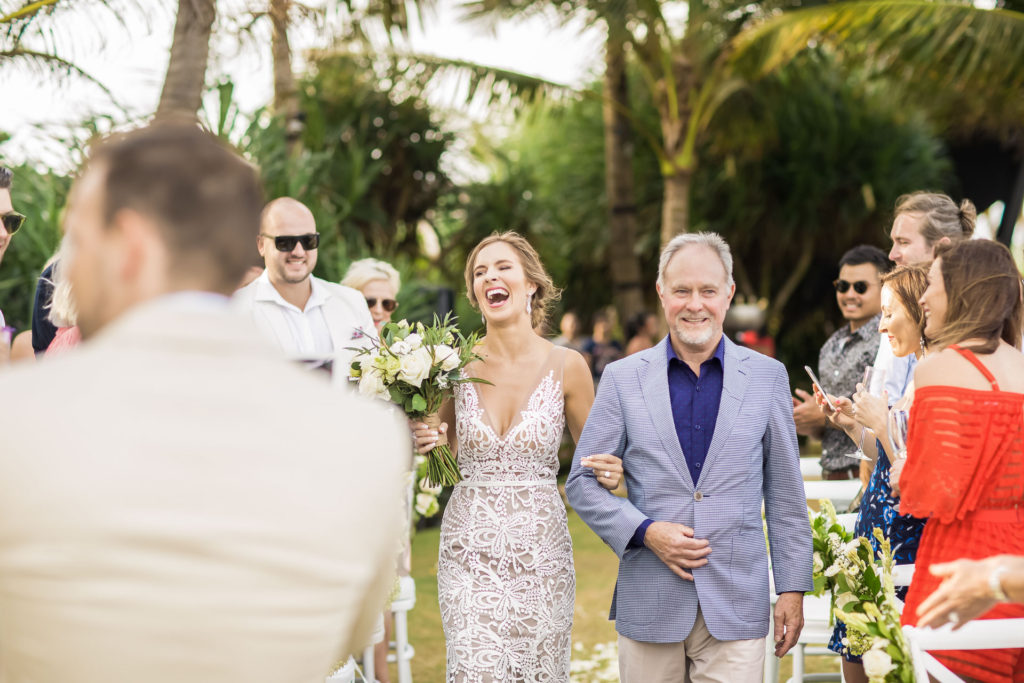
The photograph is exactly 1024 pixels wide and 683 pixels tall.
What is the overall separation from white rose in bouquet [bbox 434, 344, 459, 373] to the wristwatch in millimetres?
2151

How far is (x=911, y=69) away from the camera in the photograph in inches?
523

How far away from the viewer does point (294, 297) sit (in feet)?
16.5

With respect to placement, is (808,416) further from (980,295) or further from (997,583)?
(997,583)

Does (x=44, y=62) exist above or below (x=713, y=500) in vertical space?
above

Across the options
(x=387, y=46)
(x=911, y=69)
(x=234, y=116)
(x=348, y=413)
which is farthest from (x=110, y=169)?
(x=911, y=69)

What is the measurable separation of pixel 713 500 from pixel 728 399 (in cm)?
35

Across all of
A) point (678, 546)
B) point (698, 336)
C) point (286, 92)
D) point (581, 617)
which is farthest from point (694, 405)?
point (286, 92)

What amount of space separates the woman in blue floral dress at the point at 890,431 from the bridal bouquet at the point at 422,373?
1508 mm

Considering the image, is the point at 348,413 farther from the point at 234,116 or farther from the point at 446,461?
the point at 234,116

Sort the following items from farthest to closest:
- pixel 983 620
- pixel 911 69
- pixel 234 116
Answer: pixel 911 69 < pixel 234 116 < pixel 983 620

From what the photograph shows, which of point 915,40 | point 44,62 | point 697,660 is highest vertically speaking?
point 915,40

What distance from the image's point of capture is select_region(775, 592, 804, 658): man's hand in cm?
343

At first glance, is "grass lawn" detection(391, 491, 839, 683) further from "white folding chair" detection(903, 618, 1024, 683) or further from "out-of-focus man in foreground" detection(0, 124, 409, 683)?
"out-of-focus man in foreground" detection(0, 124, 409, 683)

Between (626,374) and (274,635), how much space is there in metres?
2.34
